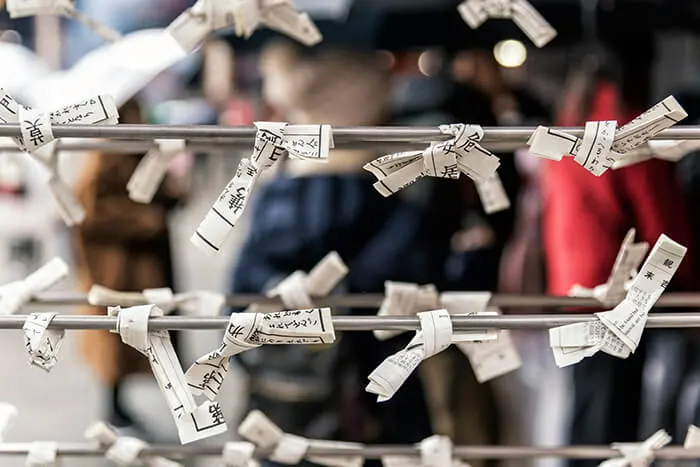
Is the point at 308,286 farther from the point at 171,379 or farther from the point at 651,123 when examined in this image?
the point at 651,123

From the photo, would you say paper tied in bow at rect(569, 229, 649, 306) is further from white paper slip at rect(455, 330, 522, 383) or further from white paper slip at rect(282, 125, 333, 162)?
white paper slip at rect(282, 125, 333, 162)

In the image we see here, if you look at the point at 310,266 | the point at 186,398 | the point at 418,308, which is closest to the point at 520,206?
the point at 310,266

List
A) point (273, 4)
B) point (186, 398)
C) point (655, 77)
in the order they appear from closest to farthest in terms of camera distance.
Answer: point (186, 398) → point (273, 4) → point (655, 77)

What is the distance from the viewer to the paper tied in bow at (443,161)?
54 cm

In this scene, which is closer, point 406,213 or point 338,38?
point 338,38

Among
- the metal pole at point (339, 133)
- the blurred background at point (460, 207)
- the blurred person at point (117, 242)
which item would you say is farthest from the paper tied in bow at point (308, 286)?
the blurred person at point (117, 242)

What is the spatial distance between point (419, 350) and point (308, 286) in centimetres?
23

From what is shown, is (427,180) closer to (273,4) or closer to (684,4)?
(684,4)

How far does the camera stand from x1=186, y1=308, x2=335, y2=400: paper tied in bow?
0.55 meters

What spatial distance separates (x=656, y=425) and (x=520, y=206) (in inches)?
20.8

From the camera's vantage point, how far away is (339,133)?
0.56 meters

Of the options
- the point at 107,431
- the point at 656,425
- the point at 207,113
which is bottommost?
the point at 656,425

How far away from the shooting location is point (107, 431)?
743mm

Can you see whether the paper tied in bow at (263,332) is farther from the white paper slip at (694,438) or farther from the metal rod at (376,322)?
the white paper slip at (694,438)
